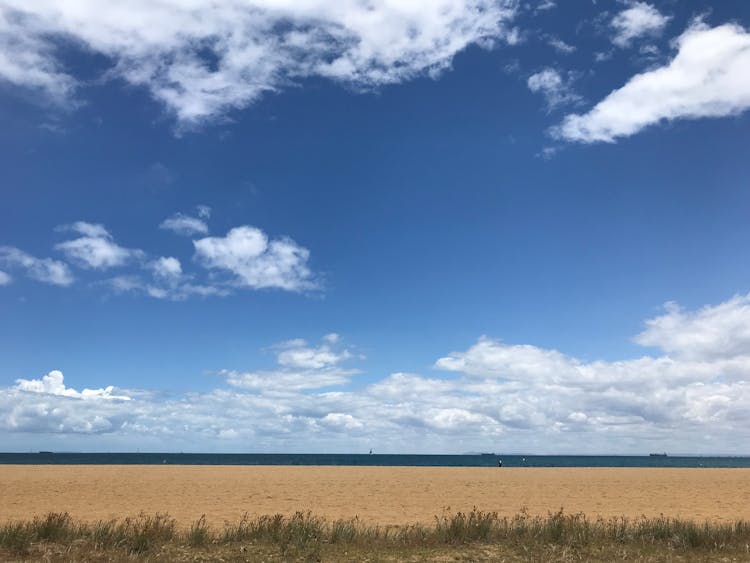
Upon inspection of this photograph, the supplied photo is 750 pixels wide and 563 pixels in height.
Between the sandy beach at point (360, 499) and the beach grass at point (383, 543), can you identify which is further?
the sandy beach at point (360, 499)

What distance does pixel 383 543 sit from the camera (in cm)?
1181

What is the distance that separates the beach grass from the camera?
10.6m

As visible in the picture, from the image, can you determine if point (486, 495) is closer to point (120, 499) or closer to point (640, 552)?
point (120, 499)

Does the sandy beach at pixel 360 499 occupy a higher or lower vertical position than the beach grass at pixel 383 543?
lower

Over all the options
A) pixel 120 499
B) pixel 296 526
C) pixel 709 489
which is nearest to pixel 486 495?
pixel 709 489

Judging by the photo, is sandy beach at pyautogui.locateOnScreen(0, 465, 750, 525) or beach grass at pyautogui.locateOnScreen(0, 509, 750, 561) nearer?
beach grass at pyautogui.locateOnScreen(0, 509, 750, 561)

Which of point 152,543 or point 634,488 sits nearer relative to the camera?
point 152,543

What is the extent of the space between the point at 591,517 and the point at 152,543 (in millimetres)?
15287

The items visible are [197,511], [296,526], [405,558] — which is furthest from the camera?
[197,511]

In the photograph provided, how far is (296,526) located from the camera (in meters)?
12.5

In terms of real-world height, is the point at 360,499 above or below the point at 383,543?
below

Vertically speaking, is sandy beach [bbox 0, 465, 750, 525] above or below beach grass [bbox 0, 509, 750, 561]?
below

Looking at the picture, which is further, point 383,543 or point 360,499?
point 360,499

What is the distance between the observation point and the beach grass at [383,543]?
418 inches
